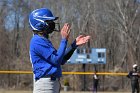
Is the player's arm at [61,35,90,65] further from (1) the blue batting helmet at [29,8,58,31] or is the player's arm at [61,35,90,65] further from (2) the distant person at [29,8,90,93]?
(1) the blue batting helmet at [29,8,58,31]

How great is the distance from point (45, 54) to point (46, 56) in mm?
23

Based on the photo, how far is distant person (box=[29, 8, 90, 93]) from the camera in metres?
4.50

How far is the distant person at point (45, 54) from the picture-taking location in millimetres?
4496

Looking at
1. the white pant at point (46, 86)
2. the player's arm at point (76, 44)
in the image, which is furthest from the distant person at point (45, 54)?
the player's arm at point (76, 44)

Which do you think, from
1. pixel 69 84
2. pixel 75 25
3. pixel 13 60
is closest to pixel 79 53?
pixel 69 84

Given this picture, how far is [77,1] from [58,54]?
42.5 meters

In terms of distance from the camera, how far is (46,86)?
14.8 ft

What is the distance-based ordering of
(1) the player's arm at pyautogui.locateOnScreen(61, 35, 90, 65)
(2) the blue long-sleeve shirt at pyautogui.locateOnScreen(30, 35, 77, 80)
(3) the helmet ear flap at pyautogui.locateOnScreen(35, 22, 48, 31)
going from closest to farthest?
(2) the blue long-sleeve shirt at pyautogui.locateOnScreen(30, 35, 77, 80)
(3) the helmet ear flap at pyautogui.locateOnScreen(35, 22, 48, 31)
(1) the player's arm at pyautogui.locateOnScreen(61, 35, 90, 65)

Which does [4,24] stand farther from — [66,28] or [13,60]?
[66,28]

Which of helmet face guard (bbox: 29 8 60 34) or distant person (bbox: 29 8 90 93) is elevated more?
helmet face guard (bbox: 29 8 60 34)

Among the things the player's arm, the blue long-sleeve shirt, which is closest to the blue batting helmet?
the blue long-sleeve shirt

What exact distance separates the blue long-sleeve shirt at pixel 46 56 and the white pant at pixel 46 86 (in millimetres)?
59

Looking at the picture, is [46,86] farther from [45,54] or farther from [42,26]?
[42,26]

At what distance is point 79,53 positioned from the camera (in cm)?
3200
